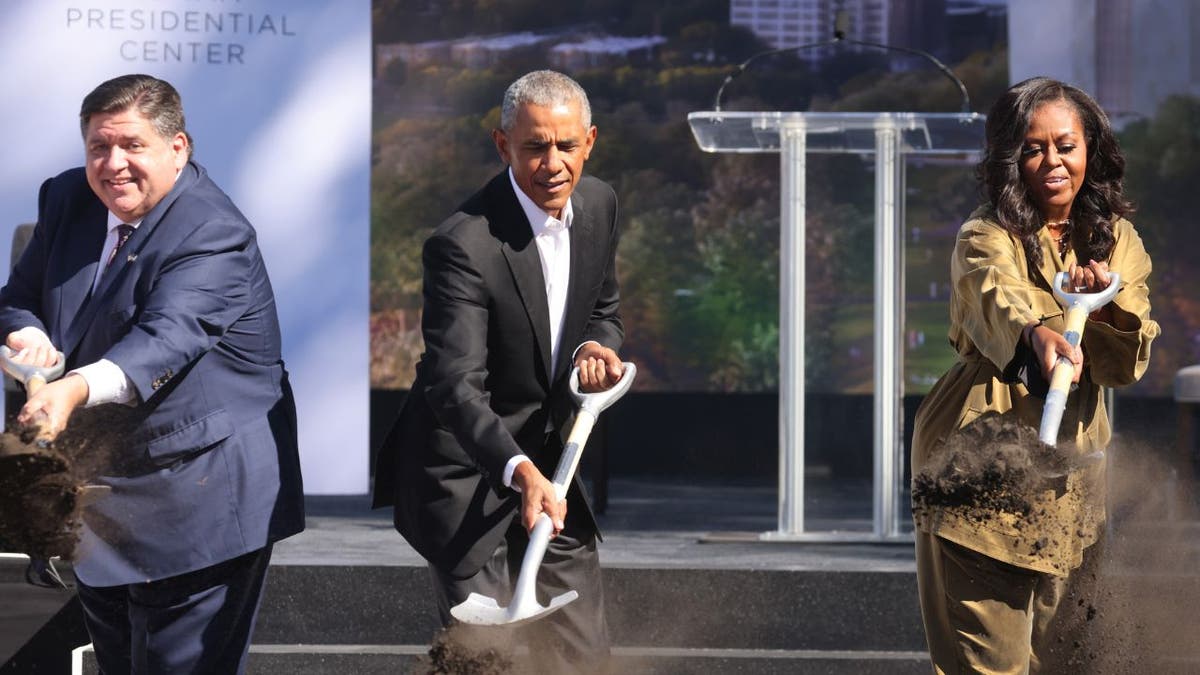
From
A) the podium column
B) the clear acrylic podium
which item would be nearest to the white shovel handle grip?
the clear acrylic podium

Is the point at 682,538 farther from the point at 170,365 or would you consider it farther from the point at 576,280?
the point at 170,365

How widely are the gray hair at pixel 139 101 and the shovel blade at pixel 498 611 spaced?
40.9 inches

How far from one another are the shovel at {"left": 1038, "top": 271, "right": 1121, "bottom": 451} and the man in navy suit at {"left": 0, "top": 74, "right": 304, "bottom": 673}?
1.48 metres

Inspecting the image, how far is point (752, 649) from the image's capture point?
5352 mm

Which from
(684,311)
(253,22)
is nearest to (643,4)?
(684,311)

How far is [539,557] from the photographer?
10.4 feet

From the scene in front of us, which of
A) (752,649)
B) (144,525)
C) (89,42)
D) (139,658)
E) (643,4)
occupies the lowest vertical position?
(752,649)

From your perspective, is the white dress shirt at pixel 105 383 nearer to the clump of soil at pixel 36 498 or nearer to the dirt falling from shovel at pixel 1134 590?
the clump of soil at pixel 36 498

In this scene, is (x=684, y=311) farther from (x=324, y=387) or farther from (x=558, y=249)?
(x=558, y=249)

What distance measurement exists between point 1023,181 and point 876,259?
2.78 metres

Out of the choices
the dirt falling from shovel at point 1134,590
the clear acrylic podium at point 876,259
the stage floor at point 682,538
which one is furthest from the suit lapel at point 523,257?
the clear acrylic podium at point 876,259

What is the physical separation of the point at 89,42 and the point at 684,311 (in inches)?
151

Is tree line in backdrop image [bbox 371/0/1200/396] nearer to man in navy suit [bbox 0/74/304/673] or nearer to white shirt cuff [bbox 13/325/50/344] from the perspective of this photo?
man in navy suit [bbox 0/74/304/673]

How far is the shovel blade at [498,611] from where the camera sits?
3197mm
